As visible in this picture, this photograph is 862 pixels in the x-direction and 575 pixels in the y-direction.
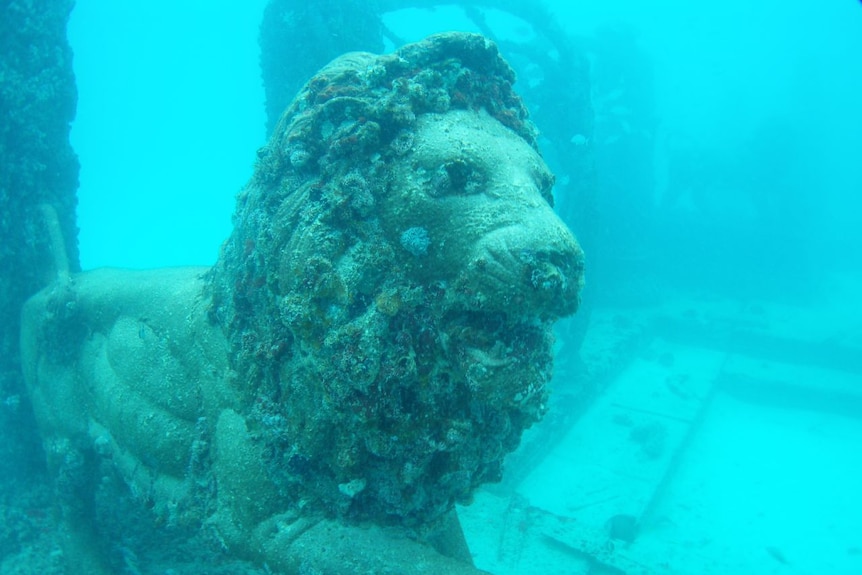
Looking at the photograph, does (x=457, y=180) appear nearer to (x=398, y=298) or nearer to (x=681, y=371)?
(x=398, y=298)

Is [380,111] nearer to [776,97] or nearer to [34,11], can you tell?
[34,11]

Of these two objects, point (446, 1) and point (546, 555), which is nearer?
point (546, 555)

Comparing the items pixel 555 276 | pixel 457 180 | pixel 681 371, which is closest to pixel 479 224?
pixel 457 180

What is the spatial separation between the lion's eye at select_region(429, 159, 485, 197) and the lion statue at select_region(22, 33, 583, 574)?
0.03ft

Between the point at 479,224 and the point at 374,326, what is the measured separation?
0.73 m

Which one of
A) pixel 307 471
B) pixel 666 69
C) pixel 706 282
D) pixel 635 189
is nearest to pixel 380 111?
pixel 307 471

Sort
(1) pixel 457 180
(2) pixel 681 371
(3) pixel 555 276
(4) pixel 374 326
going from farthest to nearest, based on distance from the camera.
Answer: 1. (2) pixel 681 371
2. (1) pixel 457 180
3. (4) pixel 374 326
4. (3) pixel 555 276

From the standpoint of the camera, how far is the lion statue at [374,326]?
241cm

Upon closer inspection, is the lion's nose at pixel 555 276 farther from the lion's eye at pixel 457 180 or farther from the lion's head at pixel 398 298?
the lion's eye at pixel 457 180

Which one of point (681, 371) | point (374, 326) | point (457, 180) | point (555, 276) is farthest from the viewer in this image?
point (681, 371)

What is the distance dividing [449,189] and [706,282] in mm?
26087

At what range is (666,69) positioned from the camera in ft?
317

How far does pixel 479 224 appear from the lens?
2.50 meters

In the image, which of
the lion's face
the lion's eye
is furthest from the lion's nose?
the lion's eye
